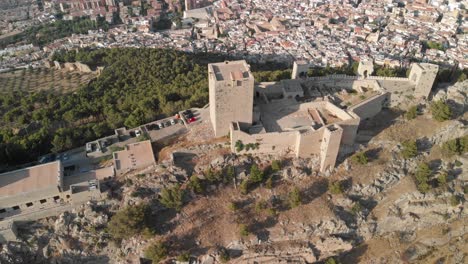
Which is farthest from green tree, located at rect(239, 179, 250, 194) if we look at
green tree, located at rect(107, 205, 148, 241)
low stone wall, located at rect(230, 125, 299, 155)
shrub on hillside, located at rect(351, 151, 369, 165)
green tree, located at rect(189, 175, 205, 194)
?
shrub on hillside, located at rect(351, 151, 369, 165)

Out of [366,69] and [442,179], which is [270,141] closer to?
[442,179]

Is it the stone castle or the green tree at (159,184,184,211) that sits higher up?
the stone castle

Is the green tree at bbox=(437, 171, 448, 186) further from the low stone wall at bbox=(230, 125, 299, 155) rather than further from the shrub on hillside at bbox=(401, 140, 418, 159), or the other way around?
the low stone wall at bbox=(230, 125, 299, 155)

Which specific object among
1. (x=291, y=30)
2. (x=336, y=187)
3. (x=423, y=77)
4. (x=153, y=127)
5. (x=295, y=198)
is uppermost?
(x=423, y=77)

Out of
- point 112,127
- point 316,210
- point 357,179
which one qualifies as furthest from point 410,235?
point 112,127

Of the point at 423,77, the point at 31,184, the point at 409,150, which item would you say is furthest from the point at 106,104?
the point at 423,77

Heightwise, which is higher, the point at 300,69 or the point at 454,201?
the point at 300,69

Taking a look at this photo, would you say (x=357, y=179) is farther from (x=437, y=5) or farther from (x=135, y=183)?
(x=437, y=5)

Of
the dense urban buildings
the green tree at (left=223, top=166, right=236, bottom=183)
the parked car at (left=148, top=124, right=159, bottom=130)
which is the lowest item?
the dense urban buildings
